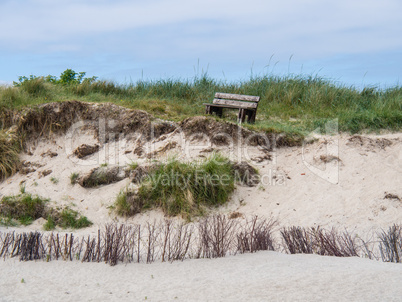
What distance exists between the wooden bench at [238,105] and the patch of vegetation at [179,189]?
2.83 m

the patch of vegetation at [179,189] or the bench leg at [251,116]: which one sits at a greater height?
the bench leg at [251,116]

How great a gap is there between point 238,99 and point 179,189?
4028mm

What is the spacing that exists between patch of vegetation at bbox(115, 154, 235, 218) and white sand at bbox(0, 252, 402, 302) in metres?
2.41

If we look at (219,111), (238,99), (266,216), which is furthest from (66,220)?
(238,99)

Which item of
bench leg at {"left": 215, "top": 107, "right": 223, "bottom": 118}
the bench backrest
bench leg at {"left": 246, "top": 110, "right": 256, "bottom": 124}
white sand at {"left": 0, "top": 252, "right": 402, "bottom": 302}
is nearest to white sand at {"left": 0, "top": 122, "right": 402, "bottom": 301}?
white sand at {"left": 0, "top": 252, "right": 402, "bottom": 302}

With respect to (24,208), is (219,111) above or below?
above

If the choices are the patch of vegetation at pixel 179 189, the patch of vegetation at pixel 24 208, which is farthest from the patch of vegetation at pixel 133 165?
the patch of vegetation at pixel 24 208

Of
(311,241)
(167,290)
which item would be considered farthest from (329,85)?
(167,290)

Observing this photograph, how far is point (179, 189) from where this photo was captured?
7.30 m

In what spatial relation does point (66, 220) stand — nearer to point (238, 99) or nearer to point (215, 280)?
point (215, 280)

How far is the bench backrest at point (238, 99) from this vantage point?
33.3 ft

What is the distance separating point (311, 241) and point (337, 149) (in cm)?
359

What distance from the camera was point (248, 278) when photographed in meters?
4.15

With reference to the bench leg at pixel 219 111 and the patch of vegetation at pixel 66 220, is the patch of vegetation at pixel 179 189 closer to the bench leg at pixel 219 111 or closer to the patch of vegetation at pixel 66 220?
the patch of vegetation at pixel 66 220
